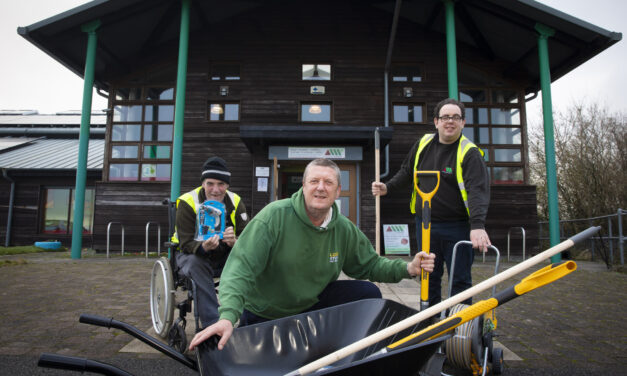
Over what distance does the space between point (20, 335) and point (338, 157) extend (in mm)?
7615

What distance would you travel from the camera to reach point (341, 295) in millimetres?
2234

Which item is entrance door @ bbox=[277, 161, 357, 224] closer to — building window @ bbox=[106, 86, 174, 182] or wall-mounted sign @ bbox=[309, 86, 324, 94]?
wall-mounted sign @ bbox=[309, 86, 324, 94]

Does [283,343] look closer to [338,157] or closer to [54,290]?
[54,290]

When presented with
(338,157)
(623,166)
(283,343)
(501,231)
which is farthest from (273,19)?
(623,166)

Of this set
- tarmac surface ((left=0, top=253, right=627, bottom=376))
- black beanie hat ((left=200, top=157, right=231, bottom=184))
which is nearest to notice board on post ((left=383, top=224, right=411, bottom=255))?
tarmac surface ((left=0, top=253, right=627, bottom=376))

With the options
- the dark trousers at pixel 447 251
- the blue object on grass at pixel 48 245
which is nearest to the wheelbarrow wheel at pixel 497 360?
the dark trousers at pixel 447 251

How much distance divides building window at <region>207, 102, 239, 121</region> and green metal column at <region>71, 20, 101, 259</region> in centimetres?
297

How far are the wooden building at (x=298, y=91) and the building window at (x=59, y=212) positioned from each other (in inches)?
206

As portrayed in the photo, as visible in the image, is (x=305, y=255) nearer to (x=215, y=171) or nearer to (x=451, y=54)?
(x=215, y=171)

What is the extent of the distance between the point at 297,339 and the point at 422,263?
2.60 feet

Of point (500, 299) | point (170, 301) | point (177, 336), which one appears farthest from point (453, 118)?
point (177, 336)

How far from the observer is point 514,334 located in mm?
3395

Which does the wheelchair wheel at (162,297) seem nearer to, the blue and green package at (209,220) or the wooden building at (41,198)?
the blue and green package at (209,220)

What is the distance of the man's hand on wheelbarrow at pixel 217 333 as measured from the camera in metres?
1.33
